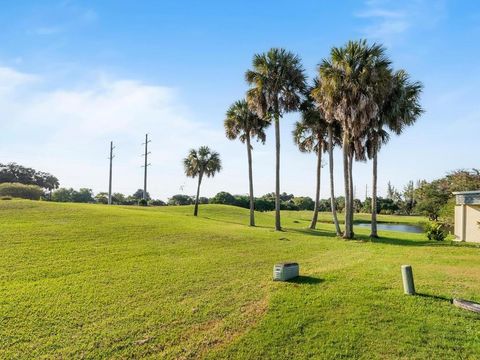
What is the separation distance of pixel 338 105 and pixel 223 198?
Answer: 53.1 meters

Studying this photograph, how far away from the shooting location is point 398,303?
970cm

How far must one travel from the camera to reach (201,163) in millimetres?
43969

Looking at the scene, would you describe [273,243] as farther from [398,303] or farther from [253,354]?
[253,354]

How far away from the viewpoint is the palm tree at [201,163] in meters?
44.0

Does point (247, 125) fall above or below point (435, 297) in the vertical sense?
above

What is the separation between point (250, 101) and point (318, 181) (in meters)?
8.76

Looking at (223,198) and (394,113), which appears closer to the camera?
(394,113)

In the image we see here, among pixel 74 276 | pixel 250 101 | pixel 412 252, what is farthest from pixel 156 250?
pixel 250 101

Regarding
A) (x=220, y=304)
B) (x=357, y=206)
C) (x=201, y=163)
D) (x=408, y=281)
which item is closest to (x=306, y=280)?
(x=408, y=281)

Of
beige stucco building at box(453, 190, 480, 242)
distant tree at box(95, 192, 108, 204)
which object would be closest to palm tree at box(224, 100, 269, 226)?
beige stucco building at box(453, 190, 480, 242)

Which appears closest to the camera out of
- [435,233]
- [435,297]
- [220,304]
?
[220,304]

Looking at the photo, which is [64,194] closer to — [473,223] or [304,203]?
[304,203]

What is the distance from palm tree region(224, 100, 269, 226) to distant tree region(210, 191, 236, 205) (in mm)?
41339

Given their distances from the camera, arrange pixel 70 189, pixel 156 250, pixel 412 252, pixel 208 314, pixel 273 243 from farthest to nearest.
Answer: pixel 70 189, pixel 273 243, pixel 412 252, pixel 156 250, pixel 208 314
